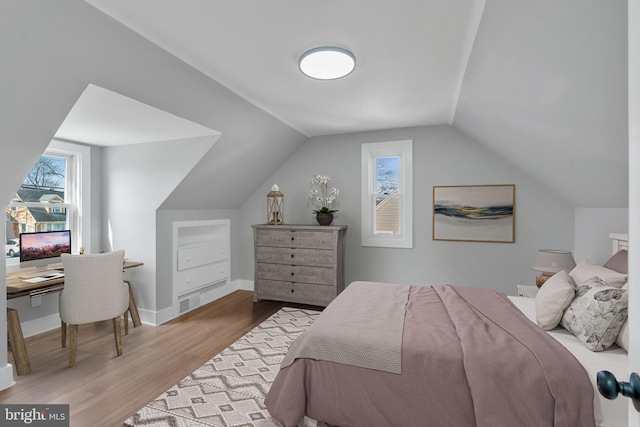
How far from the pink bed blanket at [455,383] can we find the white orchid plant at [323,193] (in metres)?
2.58

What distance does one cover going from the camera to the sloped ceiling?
1438 mm

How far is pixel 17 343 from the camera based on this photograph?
2416mm

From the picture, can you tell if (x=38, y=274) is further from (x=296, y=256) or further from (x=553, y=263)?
(x=553, y=263)

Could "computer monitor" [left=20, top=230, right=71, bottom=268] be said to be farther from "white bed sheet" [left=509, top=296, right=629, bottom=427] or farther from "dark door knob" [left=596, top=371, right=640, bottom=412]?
"white bed sheet" [left=509, top=296, right=629, bottom=427]

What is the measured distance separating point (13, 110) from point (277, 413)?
2.35m

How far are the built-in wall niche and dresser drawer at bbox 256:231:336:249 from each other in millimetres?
653

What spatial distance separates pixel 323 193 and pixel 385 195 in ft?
2.92

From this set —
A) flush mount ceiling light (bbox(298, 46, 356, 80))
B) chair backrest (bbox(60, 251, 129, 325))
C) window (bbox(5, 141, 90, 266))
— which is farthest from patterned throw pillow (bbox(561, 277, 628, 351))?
window (bbox(5, 141, 90, 266))

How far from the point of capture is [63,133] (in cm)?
321

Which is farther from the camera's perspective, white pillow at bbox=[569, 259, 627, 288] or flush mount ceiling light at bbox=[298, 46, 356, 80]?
flush mount ceiling light at bbox=[298, 46, 356, 80]

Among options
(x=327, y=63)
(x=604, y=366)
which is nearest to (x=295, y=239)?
(x=327, y=63)

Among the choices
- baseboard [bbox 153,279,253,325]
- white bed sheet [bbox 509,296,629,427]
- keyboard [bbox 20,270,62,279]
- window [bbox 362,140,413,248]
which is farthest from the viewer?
window [bbox 362,140,413,248]

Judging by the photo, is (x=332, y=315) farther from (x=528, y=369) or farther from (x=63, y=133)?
(x=63, y=133)
